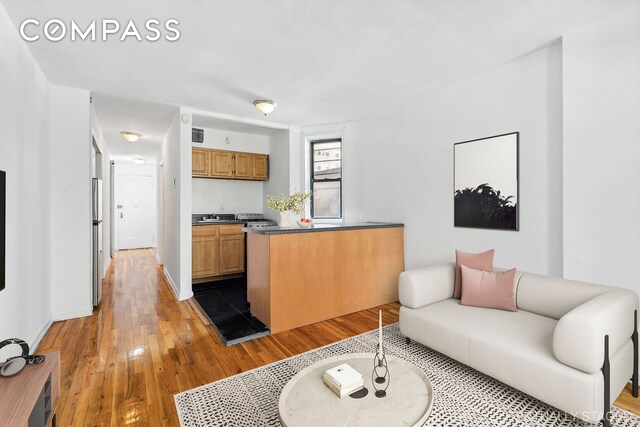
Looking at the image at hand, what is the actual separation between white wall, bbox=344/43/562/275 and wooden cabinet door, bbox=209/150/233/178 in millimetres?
2122

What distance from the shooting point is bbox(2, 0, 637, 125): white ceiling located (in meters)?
2.10

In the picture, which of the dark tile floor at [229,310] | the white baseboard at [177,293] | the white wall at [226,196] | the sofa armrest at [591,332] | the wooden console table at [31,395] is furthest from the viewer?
the white wall at [226,196]

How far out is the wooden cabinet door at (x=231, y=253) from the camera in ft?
16.8

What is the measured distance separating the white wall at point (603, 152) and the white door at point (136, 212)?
31.3 feet

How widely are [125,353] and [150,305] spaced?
1.37 metres

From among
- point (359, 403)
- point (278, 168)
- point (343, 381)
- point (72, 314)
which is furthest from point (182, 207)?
point (359, 403)

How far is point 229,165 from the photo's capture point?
542 centimetres

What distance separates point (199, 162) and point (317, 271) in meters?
3.17

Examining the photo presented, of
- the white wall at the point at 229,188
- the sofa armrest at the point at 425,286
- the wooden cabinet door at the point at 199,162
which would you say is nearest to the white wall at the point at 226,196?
the white wall at the point at 229,188

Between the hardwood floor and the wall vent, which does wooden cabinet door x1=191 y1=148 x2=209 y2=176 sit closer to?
the wall vent

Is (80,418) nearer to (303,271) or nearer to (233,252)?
(303,271)

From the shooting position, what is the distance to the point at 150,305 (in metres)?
3.86

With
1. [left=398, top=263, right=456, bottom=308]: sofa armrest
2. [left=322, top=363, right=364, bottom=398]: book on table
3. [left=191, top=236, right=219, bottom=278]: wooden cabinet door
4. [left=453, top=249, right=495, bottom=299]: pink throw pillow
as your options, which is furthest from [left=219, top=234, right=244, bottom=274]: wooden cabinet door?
[left=322, top=363, right=364, bottom=398]: book on table

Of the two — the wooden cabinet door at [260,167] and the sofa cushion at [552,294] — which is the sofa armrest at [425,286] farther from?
the wooden cabinet door at [260,167]
